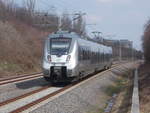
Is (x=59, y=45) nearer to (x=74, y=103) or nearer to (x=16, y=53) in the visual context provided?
(x=74, y=103)

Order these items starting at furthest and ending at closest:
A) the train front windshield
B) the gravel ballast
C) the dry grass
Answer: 1. the dry grass
2. the train front windshield
3. the gravel ballast

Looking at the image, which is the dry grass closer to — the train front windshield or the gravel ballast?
the train front windshield

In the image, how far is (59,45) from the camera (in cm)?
2062

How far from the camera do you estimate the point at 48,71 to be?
65.5 ft

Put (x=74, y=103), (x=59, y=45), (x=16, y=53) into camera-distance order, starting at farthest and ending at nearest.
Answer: (x=16, y=53) < (x=59, y=45) < (x=74, y=103)

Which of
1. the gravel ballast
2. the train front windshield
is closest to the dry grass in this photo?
the train front windshield

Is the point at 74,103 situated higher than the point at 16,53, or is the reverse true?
the point at 16,53

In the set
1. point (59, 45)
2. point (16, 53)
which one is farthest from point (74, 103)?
point (16, 53)

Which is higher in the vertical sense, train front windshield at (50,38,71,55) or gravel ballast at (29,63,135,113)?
train front windshield at (50,38,71,55)

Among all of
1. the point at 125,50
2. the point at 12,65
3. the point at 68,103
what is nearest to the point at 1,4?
the point at 12,65

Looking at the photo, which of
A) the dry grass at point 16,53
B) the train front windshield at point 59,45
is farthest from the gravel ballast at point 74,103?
the dry grass at point 16,53

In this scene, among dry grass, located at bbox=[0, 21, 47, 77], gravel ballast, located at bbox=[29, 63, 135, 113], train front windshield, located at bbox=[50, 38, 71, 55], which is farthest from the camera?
dry grass, located at bbox=[0, 21, 47, 77]

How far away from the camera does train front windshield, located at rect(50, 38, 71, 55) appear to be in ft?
66.7

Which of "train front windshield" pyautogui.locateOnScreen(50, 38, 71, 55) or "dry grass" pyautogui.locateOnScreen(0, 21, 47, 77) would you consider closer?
"train front windshield" pyautogui.locateOnScreen(50, 38, 71, 55)
